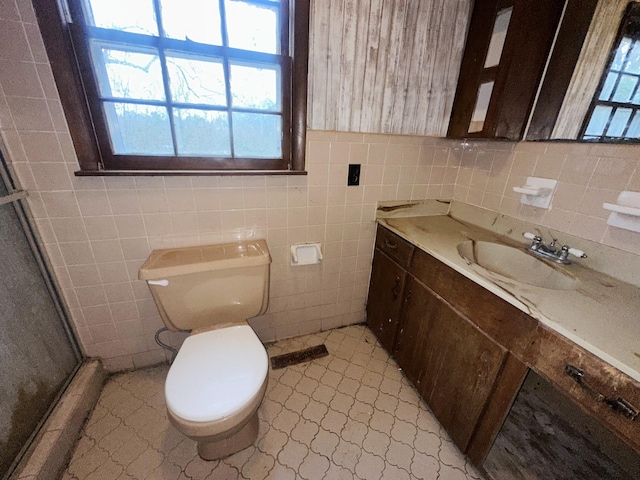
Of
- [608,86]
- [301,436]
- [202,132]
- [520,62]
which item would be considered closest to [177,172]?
[202,132]

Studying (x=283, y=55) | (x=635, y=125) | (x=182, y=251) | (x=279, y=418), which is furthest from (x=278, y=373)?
(x=635, y=125)

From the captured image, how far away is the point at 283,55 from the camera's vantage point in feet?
3.97

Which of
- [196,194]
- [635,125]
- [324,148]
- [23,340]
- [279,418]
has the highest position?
[635,125]

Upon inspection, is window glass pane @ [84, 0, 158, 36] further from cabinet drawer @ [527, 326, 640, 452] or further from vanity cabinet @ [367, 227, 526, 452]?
cabinet drawer @ [527, 326, 640, 452]

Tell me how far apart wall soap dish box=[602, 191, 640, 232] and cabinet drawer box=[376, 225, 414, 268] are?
29.4 inches

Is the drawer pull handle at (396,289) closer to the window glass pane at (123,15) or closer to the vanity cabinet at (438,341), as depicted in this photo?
the vanity cabinet at (438,341)

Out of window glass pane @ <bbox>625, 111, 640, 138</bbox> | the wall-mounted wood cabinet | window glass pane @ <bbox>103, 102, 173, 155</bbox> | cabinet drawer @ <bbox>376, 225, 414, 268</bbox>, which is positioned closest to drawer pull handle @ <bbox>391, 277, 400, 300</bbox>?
cabinet drawer @ <bbox>376, 225, 414, 268</bbox>

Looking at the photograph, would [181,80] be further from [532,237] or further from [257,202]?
[532,237]

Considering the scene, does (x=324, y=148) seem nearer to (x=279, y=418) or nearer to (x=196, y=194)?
(x=196, y=194)

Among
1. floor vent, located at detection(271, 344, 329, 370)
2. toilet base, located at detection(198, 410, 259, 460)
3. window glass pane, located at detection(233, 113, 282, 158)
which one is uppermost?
window glass pane, located at detection(233, 113, 282, 158)

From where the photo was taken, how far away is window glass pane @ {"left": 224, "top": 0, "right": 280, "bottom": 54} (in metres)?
1.12

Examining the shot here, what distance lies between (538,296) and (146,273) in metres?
1.51

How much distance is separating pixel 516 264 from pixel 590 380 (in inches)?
27.4

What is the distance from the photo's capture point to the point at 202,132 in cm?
121
